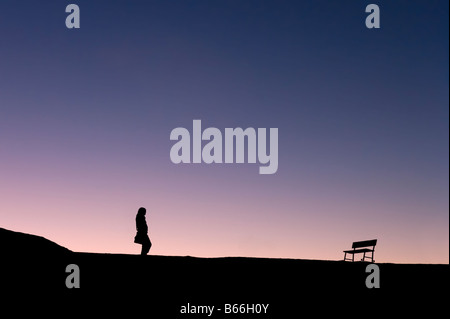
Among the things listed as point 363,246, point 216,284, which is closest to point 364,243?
point 363,246

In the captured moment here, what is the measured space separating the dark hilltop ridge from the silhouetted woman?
0.86 meters

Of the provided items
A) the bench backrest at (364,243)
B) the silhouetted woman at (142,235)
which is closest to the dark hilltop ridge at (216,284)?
the silhouetted woman at (142,235)

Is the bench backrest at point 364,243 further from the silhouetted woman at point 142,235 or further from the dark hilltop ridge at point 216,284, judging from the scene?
the silhouetted woman at point 142,235

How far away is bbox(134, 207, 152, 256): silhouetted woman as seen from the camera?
1720 cm

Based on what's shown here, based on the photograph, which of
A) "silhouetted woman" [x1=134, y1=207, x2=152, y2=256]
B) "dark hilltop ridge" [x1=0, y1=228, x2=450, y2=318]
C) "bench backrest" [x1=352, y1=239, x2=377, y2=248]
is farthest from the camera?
"bench backrest" [x1=352, y1=239, x2=377, y2=248]

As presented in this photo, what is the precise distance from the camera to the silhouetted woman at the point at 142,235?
1720cm

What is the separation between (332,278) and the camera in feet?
50.9

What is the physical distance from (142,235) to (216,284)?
3484mm

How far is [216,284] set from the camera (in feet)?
49.0

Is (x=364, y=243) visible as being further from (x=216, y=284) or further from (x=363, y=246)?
(x=216, y=284)

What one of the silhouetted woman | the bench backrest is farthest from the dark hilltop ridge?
the bench backrest

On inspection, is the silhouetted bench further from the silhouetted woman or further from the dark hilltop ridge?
the silhouetted woman

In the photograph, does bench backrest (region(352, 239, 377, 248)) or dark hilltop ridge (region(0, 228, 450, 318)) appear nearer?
dark hilltop ridge (region(0, 228, 450, 318))

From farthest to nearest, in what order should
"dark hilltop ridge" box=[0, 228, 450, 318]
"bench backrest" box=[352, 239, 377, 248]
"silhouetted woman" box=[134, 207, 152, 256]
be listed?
"bench backrest" box=[352, 239, 377, 248] → "silhouetted woman" box=[134, 207, 152, 256] → "dark hilltop ridge" box=[0, 228, 450, 318]
